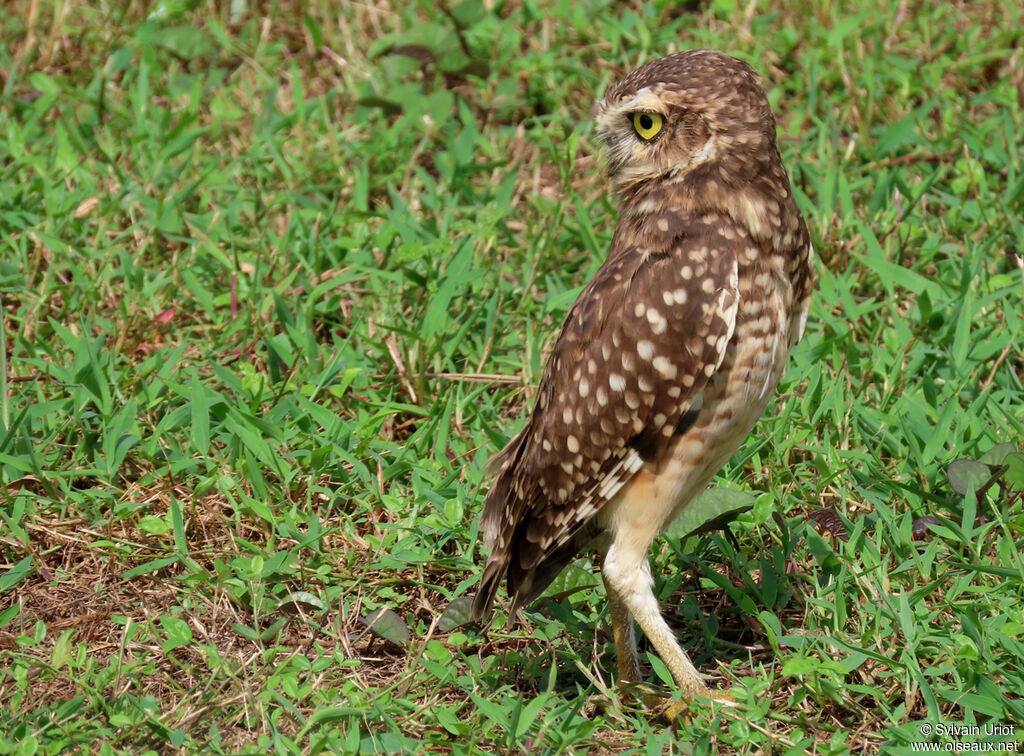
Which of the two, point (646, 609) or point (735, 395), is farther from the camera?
point (646, 609)

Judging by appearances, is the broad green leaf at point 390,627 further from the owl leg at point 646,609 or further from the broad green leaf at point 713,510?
the broad green leaf at point 713,510

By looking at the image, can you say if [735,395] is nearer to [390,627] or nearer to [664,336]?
[664,336]

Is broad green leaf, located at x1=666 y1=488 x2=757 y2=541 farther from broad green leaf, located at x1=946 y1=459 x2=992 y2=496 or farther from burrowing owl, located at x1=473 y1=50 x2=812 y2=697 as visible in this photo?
broad green leaf, located at x1=946 y1=459 x2=992 y2=496

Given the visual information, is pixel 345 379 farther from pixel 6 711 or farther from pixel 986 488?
pixel 986 488

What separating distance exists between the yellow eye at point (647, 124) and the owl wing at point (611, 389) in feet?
0.99

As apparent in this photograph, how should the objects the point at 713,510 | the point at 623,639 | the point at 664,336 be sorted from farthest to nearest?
the point at 713,510 < the point at 623,639 < the point at 664,336

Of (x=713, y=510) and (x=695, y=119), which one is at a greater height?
(x=695, y=119)

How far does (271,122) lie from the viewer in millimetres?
5875

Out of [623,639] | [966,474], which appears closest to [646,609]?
[623,639]

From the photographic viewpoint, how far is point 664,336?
126 inches

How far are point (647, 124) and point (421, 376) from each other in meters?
1.43

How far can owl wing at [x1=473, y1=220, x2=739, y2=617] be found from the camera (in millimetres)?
3191

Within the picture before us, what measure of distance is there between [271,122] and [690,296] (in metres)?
3.28

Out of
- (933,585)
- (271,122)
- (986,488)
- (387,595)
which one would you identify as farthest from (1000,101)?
(387,595)
